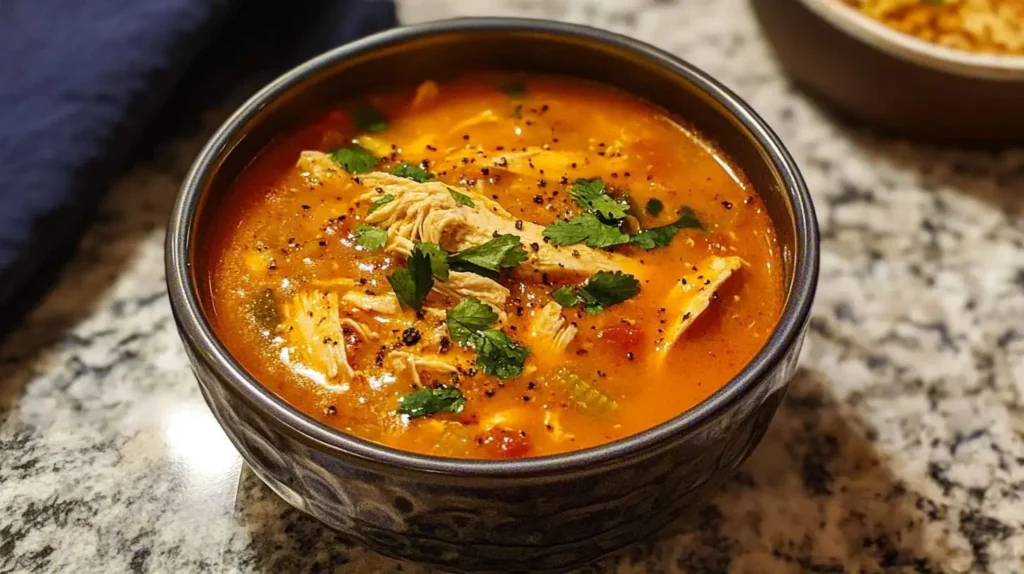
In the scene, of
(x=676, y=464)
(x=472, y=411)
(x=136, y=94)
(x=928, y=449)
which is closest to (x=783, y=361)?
(x=676, y=464)

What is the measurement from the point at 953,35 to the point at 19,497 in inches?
67.6

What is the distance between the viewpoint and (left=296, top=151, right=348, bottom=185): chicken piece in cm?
136

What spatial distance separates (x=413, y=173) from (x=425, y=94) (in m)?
0.20

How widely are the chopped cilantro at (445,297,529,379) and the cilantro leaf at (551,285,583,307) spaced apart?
8 centimetres

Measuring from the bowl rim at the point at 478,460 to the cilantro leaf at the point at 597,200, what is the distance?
189 millimetres

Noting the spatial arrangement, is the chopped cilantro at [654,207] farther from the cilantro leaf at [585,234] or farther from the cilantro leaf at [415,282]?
the cilantro leaf at [415,282]

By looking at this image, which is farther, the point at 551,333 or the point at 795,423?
the point at 795,423

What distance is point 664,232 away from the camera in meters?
1.30

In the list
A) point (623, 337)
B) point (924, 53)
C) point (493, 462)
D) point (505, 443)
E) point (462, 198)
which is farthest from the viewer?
point (924, 53)

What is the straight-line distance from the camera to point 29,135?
4.96 feet

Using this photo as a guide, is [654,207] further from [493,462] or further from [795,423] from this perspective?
[493,462]

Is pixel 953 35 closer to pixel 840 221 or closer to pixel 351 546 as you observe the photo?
pixel 840 221

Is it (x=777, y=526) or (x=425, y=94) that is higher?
(x=425, y=94)

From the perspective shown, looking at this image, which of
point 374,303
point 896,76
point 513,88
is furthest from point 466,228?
point 896,76
